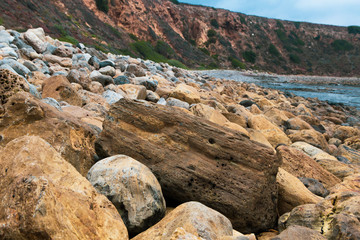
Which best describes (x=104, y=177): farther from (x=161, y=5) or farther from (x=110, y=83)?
(x=161, y=5)

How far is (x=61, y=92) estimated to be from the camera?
15.2 ft

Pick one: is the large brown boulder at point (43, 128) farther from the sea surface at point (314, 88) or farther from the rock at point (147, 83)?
the sea surface at point (314, 88)

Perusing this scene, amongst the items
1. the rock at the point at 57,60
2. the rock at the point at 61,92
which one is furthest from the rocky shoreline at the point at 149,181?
the rock at the point at 57,60

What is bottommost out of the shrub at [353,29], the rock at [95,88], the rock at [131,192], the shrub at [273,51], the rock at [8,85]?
the rock at [95,88]

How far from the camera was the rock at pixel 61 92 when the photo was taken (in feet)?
15.1

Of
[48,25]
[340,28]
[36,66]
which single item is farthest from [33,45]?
[340,28]

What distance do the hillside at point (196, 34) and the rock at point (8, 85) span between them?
14642mm

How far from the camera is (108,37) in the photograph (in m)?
28.0

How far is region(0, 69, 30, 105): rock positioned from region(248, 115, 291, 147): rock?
14.6 feet

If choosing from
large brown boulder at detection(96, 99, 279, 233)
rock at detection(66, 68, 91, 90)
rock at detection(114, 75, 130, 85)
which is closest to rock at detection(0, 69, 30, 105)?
large brown boulder at detection(96, 99, 279, 233)

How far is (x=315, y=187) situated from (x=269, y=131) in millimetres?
2335

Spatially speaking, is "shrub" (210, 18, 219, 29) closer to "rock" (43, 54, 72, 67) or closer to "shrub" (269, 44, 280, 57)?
"shrub" (269, 44, 280, 57)

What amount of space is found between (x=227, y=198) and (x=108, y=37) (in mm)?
28460

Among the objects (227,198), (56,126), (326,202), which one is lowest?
(56,126)
